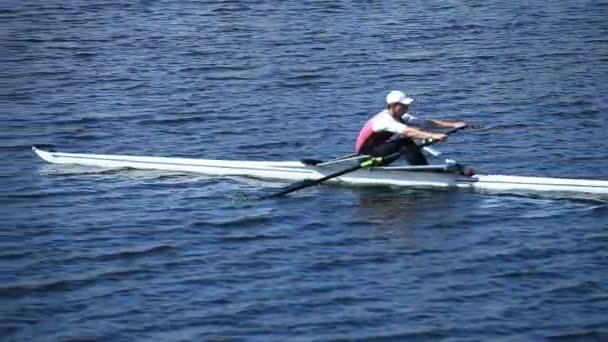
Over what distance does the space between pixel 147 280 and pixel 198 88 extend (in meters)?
14.3

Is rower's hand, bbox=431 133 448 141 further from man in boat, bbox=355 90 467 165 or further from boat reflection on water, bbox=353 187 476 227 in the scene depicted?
boat reflection on water, bbox=353 187 476 227

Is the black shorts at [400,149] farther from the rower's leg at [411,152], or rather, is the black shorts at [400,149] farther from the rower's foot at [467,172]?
the rower's foot at [467,172]

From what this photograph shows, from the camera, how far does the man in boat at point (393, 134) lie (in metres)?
23.4

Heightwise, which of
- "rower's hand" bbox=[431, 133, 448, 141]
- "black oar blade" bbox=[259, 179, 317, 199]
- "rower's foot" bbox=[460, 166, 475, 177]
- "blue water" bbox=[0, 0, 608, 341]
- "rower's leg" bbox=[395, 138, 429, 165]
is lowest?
"blue water" bbox=[0, 0, 608, 341]

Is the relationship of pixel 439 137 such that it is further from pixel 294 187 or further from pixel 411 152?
pixel 294 187

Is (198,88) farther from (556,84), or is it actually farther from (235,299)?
(235,299)

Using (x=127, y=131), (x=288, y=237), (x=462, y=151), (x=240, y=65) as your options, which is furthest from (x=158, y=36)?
(x=288, y=237)


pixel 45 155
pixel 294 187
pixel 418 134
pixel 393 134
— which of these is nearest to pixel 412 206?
pixel 418 134

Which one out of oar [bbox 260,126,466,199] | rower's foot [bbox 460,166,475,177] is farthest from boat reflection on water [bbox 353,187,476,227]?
oar [bbox 260,126,466,199]

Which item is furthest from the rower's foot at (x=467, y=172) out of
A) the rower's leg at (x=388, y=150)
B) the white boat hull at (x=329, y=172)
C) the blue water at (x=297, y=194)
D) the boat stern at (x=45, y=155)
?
the boat stern at (x=45, y=155)

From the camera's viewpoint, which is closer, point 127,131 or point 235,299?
point 235,299

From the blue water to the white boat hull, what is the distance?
0.70ft

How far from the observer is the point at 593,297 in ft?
61.9

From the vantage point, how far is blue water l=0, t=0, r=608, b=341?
18641mm
